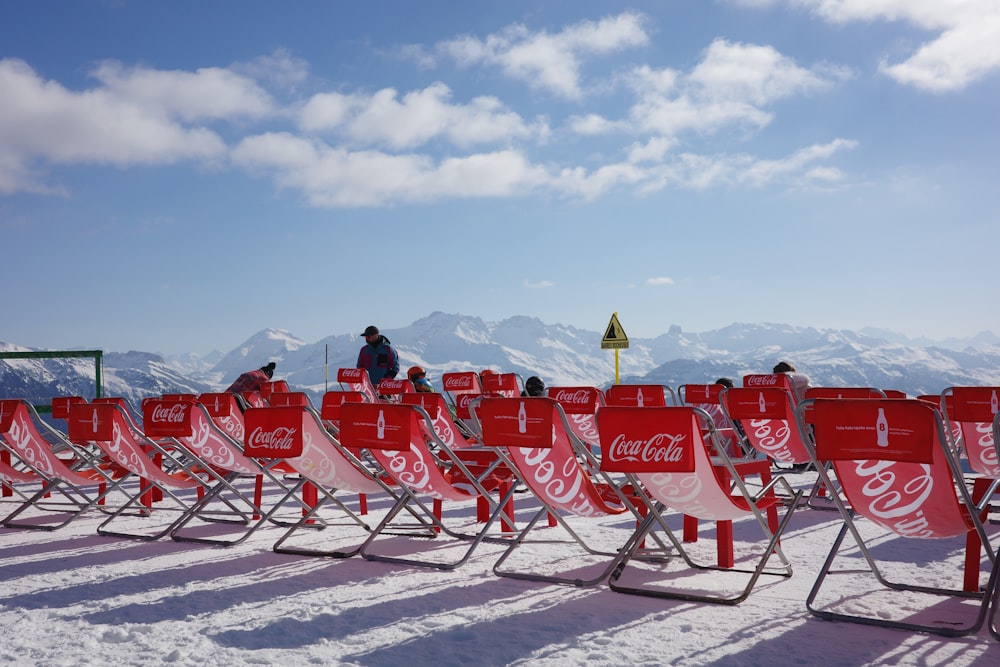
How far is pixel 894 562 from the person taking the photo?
479 cm

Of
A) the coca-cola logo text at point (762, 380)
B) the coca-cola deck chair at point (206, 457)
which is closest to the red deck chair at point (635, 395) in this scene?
the coca-cola logo text at point (762, 380)

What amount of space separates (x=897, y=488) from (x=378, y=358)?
8.55 m

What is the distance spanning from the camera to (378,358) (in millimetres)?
11516

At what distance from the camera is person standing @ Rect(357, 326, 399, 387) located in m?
11.4

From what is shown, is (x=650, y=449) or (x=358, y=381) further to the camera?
(x=358, y=381)

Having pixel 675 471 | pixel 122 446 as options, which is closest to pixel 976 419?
pixel 675 471

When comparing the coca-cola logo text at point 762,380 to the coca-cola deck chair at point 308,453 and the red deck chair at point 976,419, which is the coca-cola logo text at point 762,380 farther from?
the coca-cola deck chair at point 308,453

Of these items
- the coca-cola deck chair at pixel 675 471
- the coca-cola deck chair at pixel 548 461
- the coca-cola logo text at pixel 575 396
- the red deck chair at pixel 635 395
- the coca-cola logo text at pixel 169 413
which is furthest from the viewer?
the red deck chair at pixel 635 395

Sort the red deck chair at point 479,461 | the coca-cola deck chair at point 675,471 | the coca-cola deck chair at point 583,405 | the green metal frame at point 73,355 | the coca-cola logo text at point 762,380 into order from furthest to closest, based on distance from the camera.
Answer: the green metal frame at point 73,355, the coca-cola logo text at point 762,380, the coca-cola deck chair at point 583,405, the red deck chair at point 479,461, the coca-cola deck chair at point 675,471

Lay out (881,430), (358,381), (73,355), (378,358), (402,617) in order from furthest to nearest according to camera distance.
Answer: (73,355) → (378,358) → (358,381) → (402,617) → (881,430)

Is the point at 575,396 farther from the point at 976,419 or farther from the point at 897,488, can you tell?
the point at 897,488

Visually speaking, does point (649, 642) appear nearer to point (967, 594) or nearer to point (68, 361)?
point (967, 594)

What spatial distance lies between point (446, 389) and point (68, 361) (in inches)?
322

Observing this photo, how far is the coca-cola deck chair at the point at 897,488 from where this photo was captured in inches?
130
